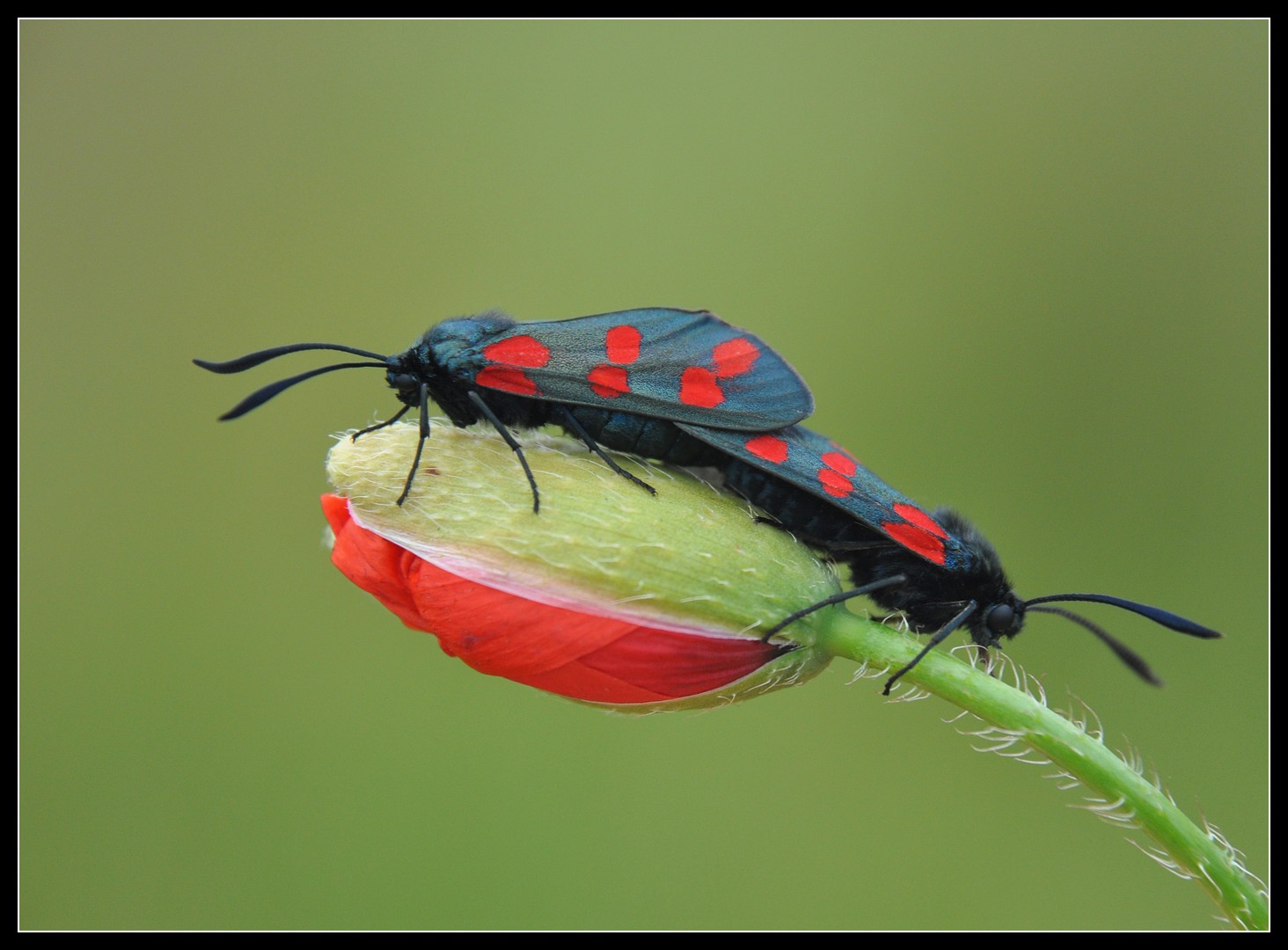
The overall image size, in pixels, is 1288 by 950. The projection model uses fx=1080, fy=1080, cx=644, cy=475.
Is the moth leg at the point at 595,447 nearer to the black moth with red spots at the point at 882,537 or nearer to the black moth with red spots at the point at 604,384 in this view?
the black moth with red spots at the point at 604,384

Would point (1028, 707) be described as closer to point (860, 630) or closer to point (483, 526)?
point (860, 630)

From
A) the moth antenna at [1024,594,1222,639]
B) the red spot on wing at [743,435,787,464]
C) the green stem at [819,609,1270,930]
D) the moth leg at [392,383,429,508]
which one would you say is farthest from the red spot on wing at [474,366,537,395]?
the moth antenna at [1024,594,1222,639]

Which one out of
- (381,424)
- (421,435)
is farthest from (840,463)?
(381,424)

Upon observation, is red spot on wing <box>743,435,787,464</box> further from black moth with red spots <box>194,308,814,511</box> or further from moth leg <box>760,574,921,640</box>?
moth leg <box>760,574,921,640</box>

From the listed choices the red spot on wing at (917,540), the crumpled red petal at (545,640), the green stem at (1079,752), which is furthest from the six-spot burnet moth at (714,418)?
the crumpled red petal at (545,640)

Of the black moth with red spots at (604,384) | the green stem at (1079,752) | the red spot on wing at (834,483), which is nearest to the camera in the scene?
the green stem at (1079,752)

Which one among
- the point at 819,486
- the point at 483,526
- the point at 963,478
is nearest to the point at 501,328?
the point at 483,526
